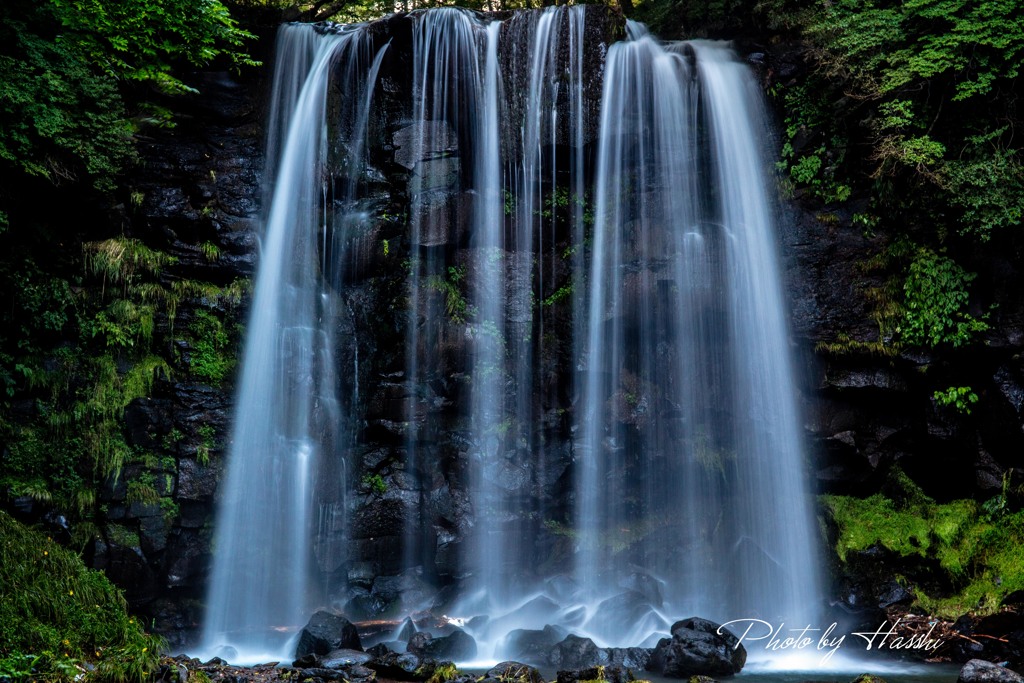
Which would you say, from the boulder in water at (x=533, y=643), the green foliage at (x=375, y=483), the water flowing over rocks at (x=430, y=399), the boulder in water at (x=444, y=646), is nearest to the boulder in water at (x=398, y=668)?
the boulder in water at (x=444, y=646)

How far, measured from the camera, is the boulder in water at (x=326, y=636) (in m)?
8.73

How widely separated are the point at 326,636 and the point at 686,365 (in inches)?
277

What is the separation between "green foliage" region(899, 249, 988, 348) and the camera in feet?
32.8

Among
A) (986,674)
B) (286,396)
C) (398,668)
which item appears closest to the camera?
(986,674)

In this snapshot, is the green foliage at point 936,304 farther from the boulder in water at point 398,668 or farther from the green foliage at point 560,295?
the boulder in water at point 398,668

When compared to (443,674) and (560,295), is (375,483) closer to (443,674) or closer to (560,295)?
(443,674)

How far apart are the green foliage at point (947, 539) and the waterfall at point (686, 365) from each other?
745mm

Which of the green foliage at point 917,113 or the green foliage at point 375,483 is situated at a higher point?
the green foliage at point 917,113

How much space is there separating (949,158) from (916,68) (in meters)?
1.49

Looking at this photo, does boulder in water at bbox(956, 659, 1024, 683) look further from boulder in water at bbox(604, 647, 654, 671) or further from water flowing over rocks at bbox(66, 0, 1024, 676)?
boulder in water at bbox(604, 647, 654, 671)

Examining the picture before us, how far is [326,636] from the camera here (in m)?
8.84

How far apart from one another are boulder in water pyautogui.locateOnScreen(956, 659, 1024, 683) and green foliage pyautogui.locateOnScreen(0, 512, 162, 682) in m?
8.05

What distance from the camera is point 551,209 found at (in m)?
12.5
